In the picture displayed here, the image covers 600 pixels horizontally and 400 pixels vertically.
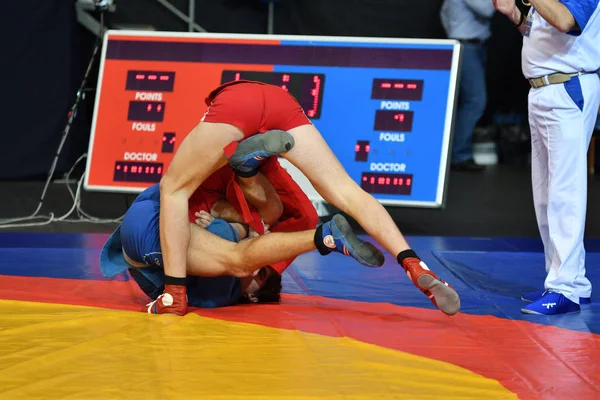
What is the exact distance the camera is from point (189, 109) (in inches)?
228

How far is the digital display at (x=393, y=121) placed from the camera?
5.62 meters

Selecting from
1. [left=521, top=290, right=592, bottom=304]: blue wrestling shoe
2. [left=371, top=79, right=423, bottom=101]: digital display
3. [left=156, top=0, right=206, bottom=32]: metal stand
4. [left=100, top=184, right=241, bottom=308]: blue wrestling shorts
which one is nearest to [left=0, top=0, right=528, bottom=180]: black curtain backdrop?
[left=156, top=0, right=206, bottom=32]: metal stand

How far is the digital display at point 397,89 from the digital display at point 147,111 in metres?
1.33

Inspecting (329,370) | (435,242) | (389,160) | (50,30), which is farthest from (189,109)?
(329,370)

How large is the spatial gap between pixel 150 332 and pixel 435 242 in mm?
2541

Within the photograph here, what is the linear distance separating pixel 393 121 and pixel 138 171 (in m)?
1.61

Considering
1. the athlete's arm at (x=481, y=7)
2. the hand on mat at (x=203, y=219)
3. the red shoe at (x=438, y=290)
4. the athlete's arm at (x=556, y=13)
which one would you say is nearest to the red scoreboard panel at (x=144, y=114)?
the hand on mat at (x=203, y=219)

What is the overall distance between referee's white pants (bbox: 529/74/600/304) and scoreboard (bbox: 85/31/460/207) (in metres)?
1.74

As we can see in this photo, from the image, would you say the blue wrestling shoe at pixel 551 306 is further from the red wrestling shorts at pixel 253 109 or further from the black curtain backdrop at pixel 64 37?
the black curtain backdrop at pixel 64 37

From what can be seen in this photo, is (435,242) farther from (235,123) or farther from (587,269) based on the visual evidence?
(235,123)

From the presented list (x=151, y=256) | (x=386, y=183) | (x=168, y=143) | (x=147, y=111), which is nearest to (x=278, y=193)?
(x=151, y=256)

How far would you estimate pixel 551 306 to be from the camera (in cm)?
365

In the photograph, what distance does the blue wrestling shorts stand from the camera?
140 inches

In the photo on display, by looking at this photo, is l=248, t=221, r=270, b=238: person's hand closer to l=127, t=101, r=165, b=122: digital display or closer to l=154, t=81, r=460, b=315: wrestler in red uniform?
l=154, t=81, r=460, b=315: wrestler in red uniform
